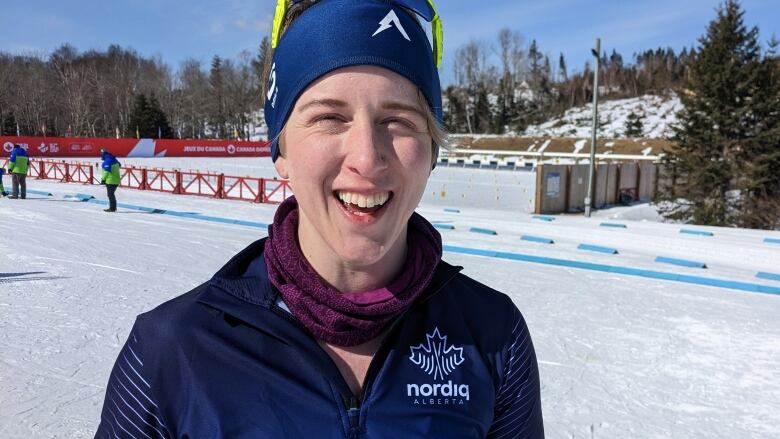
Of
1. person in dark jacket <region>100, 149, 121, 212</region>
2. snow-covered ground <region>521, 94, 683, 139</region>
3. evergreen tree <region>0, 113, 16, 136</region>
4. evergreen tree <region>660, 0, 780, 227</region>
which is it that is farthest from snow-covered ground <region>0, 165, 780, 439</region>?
evergreen tree <region>0, 113, 16, 136</region>

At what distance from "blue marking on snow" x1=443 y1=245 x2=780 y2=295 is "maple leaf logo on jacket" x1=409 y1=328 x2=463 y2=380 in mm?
8721

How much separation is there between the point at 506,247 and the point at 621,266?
8.03 feet

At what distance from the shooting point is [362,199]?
1369 mm

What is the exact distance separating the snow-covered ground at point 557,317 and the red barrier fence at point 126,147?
23698 mm

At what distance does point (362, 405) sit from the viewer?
1.39 metres

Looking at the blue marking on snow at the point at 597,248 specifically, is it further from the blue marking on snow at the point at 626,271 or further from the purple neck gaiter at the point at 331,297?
the purple neck gaiter at the point at 331,297

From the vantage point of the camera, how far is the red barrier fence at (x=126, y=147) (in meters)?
34.9

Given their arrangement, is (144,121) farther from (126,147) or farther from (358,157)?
(358,157)

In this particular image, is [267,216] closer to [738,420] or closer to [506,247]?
[506,247]

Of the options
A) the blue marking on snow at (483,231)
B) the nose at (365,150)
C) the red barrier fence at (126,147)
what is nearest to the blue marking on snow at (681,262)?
the blue marking on snow at (483,231)

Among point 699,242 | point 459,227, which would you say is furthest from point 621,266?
point 459,227

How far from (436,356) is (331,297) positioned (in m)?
0.35

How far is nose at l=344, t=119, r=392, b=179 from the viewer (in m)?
1.35

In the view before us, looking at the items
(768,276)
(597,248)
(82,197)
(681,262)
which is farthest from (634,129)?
(82,197)
